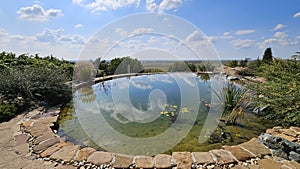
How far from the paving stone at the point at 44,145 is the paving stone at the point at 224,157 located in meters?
2.56

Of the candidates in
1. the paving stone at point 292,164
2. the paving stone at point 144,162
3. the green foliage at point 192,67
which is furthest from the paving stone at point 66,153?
the green foliage at point 192,67

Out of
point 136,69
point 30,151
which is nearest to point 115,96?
point 30,151

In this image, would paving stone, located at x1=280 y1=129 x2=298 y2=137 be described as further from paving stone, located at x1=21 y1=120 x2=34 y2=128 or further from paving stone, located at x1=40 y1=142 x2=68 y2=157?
paving stone, located at x1=21 y1=120 x2=34 y2=128

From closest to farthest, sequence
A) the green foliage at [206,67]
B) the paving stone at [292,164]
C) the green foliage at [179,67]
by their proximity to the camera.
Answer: the paving stone at [292,164], the green foliage at [179,67], the green foliage at [206,67]

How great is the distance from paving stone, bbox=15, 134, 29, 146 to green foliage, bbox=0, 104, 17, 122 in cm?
127

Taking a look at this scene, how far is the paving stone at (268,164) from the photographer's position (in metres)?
2.10

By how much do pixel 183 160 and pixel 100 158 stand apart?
115 centimetres

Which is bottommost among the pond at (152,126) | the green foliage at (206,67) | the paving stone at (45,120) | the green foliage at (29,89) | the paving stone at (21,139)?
the pond at (152,126)

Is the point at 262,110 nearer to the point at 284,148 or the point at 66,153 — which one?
the point at 284,148

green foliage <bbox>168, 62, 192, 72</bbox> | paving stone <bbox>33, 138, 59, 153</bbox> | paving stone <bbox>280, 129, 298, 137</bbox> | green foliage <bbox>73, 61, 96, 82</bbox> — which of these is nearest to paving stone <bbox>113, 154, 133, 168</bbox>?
paving stone <bbox>33, 138, 59, 153</bbox>

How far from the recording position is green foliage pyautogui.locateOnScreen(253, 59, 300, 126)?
314 cm

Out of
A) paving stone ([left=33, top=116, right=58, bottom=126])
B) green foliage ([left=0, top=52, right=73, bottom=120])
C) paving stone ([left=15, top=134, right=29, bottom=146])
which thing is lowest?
paving stone ([left=15, top=134, right=29, bottom=146])

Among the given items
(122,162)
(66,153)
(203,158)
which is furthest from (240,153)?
(66,153)

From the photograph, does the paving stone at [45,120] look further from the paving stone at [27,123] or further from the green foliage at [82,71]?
the green foliage at [82,71]
